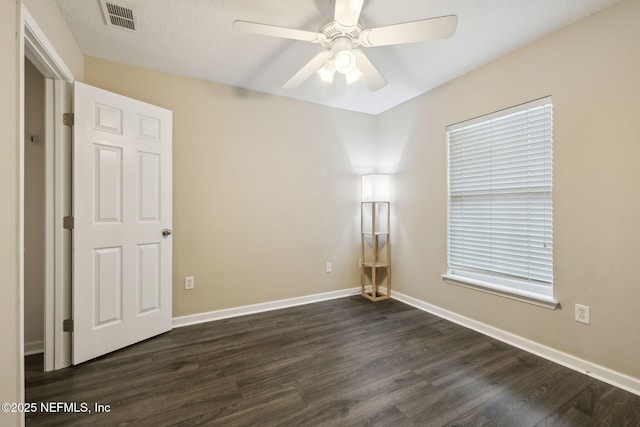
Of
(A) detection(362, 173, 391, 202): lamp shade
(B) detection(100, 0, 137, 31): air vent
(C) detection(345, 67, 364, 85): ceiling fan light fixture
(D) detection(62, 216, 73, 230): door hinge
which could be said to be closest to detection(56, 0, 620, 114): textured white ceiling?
(B) detection(100, 0, 137, 31): air vent

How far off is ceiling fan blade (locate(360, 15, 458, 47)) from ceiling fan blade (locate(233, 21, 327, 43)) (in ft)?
0.98

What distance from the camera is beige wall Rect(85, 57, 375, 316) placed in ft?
8.59

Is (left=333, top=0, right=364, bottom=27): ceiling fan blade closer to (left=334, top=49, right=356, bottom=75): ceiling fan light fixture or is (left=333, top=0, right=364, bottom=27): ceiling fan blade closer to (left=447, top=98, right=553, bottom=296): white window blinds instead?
(left=334, top=49, right=356, bottom=75): ceiling fan light fixture

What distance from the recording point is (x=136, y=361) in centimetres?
199

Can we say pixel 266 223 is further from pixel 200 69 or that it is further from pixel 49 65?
pixel 49 65

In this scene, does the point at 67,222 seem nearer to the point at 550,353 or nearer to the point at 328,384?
the point at 328,384

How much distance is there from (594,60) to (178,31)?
295 cm

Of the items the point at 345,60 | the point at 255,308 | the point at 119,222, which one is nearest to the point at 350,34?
the point at 345,60

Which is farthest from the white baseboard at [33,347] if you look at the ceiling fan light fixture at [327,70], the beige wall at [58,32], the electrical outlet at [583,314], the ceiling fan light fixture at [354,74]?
the electrical outlet at [583,314]

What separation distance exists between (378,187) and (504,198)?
142 cm

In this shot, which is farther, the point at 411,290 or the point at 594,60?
the point at 411,290

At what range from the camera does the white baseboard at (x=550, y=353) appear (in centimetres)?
169

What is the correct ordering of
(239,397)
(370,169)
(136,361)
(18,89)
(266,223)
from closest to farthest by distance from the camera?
(18,89), (239,397), (136,361), (266,223), (370,169)

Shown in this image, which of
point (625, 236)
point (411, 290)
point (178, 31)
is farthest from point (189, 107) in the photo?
point (625, 236)
